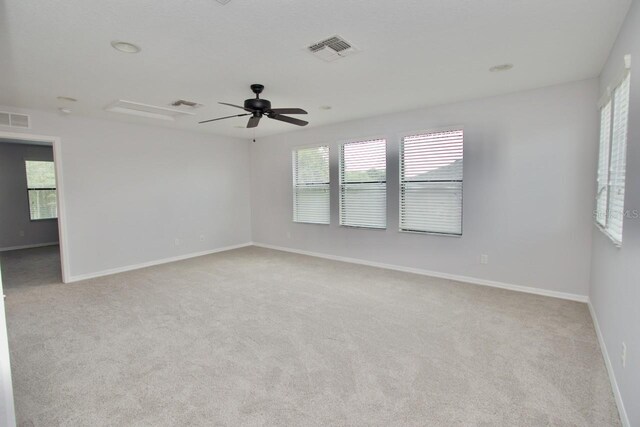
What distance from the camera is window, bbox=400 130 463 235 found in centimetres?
457

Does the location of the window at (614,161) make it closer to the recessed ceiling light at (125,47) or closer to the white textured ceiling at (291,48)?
the white textured ceiling at (291,48)

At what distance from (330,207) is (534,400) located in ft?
14.5

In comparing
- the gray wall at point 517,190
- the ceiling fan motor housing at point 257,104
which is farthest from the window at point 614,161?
→ the ceiling fan motor housing at point 257,104

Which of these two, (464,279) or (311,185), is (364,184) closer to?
(311,185)

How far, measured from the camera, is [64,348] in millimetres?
2791

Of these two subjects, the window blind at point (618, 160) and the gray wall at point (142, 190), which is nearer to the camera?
the window blind at point (618, 160)

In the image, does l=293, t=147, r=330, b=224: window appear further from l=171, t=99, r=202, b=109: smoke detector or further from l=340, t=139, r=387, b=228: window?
l=171, t=99, r=202, b=109: smoke detector

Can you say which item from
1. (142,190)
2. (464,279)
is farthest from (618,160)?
(142,190)

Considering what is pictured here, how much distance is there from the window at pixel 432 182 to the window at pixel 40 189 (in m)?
8.28

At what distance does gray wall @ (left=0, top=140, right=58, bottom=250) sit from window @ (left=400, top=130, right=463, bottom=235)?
8775 millimetres

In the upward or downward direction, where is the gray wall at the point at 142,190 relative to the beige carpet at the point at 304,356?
upward

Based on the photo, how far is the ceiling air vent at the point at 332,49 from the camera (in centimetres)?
258

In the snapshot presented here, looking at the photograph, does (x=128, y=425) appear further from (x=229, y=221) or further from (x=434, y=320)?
(x=229, y=221)

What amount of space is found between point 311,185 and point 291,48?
3.77m
